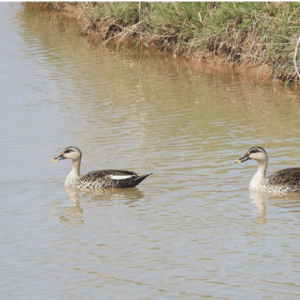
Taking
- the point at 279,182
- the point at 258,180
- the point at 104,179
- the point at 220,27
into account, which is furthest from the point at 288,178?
the point at 220,27

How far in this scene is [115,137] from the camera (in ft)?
56.7

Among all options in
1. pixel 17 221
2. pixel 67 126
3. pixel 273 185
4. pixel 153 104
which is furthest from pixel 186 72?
pixel 17 221

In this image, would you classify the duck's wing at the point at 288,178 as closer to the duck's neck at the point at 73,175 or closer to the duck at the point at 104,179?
the duck at the point at 104,179

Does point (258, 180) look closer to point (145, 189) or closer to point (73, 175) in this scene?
point (145, 189)

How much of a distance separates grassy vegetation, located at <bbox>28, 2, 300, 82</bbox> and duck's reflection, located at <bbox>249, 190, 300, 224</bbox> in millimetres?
7275

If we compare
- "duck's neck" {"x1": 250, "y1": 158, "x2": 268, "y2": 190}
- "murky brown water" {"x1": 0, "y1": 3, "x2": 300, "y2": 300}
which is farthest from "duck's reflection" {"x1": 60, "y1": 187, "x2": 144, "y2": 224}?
"duck's neck" {"x1": 250, "y1": 158, "x2": 268, "y2": 190}

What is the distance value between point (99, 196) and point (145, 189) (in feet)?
2.88

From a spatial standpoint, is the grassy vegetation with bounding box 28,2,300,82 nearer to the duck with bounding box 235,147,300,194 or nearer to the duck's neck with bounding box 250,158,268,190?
the duck's neck with bounding box 250,158,268,190

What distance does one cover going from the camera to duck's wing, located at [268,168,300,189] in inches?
530

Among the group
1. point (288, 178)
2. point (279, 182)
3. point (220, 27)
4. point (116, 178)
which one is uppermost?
point (220, 27)

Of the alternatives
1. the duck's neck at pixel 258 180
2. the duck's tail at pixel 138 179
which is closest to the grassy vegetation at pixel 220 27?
the duck's neck at pixel 258 180

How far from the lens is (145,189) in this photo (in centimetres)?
1391

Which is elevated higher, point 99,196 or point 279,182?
point 279,182

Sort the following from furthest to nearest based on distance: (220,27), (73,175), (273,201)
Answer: (220,27) < (73,175) < (273,201)
